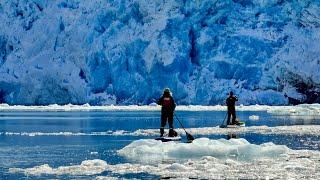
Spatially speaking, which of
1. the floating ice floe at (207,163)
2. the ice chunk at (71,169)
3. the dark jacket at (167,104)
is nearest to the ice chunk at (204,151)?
the floating ice floe at (207,163)

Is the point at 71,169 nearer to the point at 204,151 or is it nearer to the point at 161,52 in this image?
the point at 204,151

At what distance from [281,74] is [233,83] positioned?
4.03 m

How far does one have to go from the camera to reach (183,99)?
4844 cm

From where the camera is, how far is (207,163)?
1026cm

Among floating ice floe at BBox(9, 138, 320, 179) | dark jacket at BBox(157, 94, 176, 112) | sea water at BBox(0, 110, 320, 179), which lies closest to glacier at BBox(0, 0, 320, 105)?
sea water at BBox(0, 110, 320, 179)

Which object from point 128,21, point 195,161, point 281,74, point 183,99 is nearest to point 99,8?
point 128,21

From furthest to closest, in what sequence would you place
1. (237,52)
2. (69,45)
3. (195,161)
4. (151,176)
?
(69,45) → (237,52) → (195,161) → (151,176)

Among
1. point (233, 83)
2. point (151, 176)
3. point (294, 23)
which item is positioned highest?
point (294, 23)

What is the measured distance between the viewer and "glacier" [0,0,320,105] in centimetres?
4731

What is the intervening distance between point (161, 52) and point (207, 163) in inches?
1480

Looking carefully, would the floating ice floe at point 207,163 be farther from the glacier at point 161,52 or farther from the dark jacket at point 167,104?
the glacier at point 161,52

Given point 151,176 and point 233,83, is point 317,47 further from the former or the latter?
point 151,176

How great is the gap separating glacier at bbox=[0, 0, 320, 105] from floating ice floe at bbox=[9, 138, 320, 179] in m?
34.8

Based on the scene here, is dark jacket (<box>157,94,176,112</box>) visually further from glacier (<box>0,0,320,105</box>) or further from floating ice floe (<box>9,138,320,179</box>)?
glacier (<box>0,0,320,105</box>)
